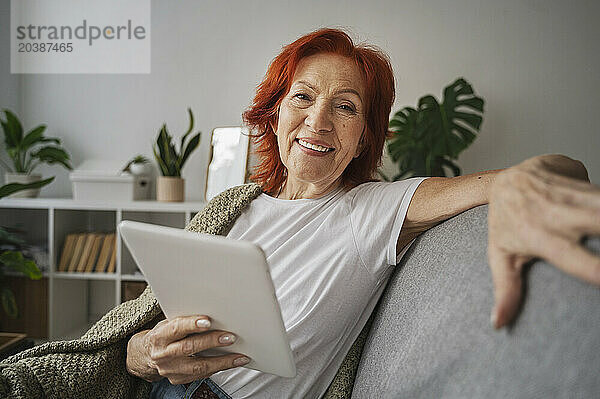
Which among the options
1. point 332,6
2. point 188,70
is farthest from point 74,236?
point 332,6

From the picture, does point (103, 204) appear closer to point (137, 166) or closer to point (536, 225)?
point (137, 166)

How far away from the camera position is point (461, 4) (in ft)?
11.9

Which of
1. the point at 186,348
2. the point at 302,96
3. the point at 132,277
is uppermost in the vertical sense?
the point at 302,96

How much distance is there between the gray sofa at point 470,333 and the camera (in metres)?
0.59

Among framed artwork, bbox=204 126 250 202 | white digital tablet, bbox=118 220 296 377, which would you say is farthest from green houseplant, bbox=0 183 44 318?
white digital tablet, bbox=118 220 296 377

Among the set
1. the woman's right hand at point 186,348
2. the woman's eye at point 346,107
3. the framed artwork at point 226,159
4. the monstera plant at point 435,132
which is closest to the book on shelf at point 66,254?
the framed artwork at point 226,159

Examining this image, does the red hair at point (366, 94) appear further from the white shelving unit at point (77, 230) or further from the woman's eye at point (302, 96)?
the white shelving unit at point (77, 230)

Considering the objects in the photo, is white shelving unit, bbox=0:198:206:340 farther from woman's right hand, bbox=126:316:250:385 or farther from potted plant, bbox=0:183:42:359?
woman's right hand, bbox=126:316:250:385

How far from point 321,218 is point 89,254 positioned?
2498mm

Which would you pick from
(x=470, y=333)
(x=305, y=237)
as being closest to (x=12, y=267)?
(x=305, y=237)

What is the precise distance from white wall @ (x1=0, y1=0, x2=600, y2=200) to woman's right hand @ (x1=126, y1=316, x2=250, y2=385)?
2.72 m

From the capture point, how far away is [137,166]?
3.52m

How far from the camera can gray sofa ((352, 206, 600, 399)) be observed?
589 mm

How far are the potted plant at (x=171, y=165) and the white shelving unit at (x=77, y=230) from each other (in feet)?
0.27
